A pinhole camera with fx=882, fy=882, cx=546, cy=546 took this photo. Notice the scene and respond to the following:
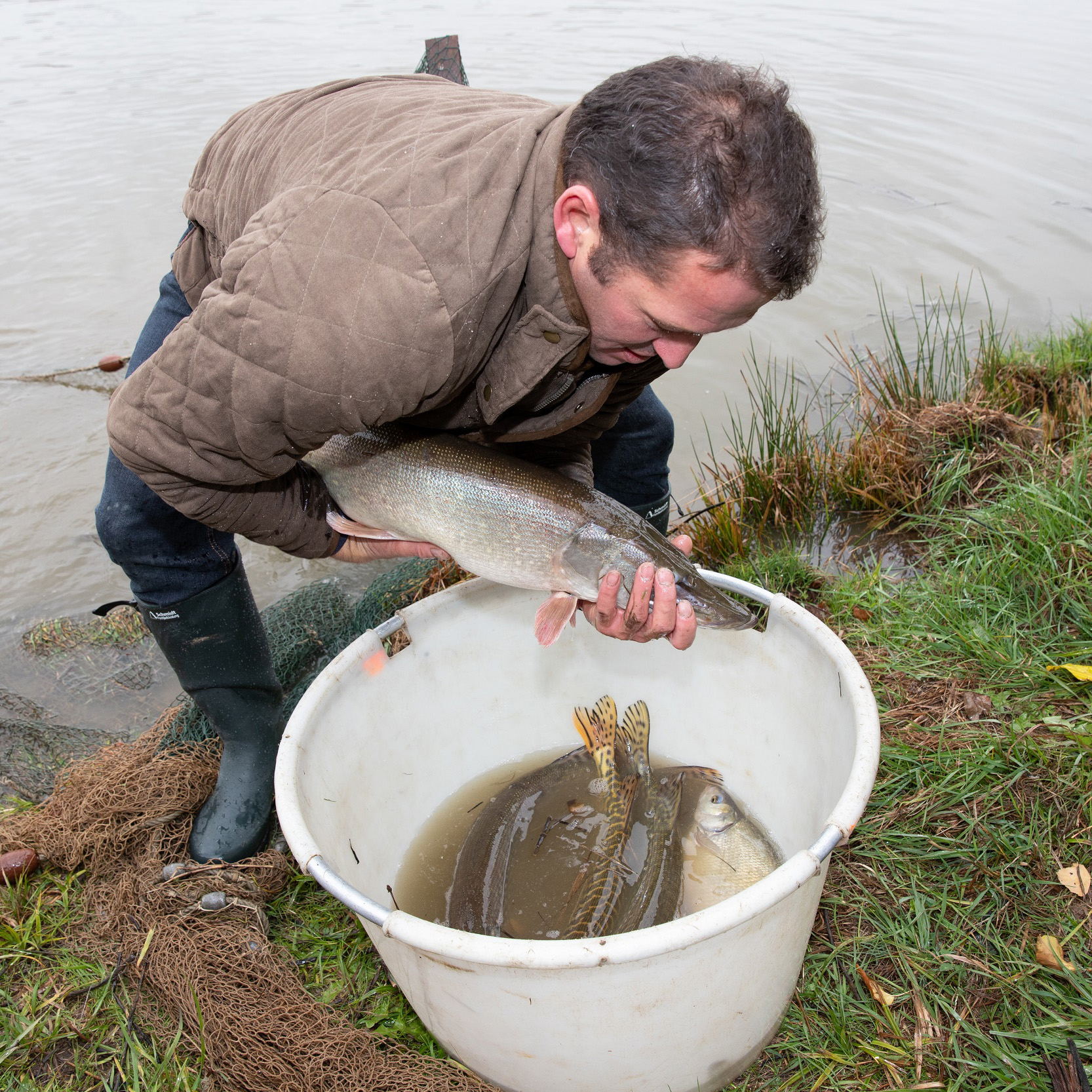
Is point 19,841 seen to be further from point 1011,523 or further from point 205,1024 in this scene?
point 1011,523

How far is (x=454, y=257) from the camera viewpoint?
1.64 metres

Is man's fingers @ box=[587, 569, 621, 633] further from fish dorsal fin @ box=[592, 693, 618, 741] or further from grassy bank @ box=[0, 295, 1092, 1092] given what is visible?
grassy bank @ box=[0, 295, 1092, 1092]

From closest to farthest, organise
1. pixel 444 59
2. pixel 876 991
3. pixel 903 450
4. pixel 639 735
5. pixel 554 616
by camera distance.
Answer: pixel 876 991, pixel 554 616, pixel 639 735, pixel 444 59, pixel 903 450

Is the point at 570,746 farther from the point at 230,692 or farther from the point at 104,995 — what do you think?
the point at 104,995

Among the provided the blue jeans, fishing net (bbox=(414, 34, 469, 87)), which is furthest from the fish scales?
fishing net (bbox=(414, 34, 469, 87))

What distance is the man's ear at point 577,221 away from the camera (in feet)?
5.63

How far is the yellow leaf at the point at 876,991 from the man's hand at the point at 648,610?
906mm

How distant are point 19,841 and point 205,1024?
90cm

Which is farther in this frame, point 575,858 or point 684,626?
point 575,858

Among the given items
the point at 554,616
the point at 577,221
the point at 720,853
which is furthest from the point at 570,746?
the point at 577,221

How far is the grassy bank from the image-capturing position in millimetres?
2020

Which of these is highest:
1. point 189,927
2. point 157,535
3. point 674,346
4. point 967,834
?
point 674,346

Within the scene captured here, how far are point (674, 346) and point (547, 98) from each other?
9973 mm

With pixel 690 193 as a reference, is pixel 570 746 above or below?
below
